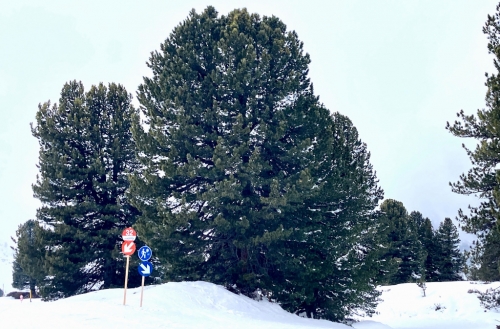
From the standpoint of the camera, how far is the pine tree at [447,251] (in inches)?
1969

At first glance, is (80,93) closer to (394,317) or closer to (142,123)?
(142,123)

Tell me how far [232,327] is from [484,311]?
21253 millimetres

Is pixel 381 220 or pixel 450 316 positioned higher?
pixel 381 220

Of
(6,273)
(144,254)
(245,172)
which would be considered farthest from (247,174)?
(6,273)

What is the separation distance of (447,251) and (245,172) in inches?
Result: 1692

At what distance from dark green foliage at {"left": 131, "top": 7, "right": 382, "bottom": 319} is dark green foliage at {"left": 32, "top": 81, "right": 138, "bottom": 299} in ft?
20.6

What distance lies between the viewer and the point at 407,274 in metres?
45.6

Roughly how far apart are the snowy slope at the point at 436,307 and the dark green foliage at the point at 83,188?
1817cm

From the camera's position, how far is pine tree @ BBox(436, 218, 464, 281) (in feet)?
164

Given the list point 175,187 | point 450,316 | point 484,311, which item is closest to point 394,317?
point 450,316

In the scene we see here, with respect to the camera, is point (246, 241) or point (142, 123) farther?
point (142, 123)

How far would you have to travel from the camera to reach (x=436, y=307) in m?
28.8

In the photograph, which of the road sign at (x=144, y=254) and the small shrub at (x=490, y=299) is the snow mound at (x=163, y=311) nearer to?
the road sign at (x=144, y=254)

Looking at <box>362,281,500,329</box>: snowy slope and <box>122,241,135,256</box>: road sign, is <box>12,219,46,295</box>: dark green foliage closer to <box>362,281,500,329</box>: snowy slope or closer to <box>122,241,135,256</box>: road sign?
<box>122,241,135,256</box>: road sign
